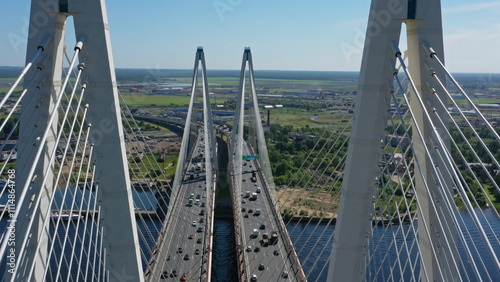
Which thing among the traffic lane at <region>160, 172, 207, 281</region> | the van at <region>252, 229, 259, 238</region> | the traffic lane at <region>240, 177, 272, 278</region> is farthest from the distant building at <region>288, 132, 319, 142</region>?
the van at <region>252, 229, 259, 238</region>

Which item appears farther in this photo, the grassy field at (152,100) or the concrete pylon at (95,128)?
the grassy field at (152,100)

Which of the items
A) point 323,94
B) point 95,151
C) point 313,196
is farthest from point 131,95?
point 95,151

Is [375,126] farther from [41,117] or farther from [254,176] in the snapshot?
[254,176]

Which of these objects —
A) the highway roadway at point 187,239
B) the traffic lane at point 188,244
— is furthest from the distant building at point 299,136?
the traffic lane at point 188,244

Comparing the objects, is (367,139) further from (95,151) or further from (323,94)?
(323,94)

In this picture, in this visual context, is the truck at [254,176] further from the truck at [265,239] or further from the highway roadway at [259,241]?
the truck at [265,239]

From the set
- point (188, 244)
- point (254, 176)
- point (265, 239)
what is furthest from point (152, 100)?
point (265, 239)

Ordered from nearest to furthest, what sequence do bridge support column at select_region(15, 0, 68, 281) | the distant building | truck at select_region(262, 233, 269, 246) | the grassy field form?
bridge support column at select_region(15, 0, 68, 281) < truck at select_region(262, 233, 269, 246) < the distant building < the grassy field

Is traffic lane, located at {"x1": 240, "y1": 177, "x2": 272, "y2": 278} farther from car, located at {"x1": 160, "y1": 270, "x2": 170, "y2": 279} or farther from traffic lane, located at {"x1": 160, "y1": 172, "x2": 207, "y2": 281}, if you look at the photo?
car, located at {"x1": 160, "y1": 270, "x2": 170, "y2": 279}

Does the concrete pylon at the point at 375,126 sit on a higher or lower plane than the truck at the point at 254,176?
higher
